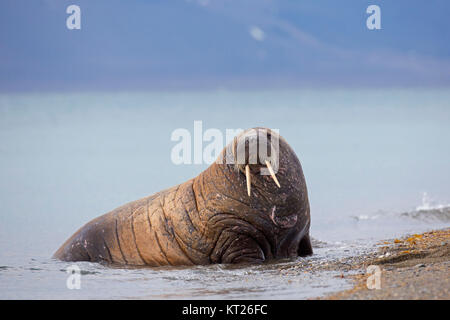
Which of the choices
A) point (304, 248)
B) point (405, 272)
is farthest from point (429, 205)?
point (405, 272)

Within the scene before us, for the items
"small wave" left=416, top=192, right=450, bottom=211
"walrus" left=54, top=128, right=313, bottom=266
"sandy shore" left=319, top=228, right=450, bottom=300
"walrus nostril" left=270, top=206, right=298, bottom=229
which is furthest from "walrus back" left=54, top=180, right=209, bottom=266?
"small wave" left=416, top=192, right=450, bottom=211

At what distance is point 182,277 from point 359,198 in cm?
801

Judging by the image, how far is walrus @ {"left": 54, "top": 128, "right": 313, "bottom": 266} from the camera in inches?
341

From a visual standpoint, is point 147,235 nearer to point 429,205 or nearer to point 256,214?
point 256,214

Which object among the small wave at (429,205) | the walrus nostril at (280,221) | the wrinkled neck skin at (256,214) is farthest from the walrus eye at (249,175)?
the small wave at (429,205)

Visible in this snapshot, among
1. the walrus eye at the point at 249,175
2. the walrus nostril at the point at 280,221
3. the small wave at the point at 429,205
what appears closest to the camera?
the walrus eye at the point at 249,175

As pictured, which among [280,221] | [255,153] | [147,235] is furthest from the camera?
[147,235]

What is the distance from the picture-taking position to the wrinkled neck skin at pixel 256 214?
28.5ft

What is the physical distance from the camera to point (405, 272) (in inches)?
260

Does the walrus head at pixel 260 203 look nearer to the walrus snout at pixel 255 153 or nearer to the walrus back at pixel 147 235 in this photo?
the walrus snout at pixel 255 153

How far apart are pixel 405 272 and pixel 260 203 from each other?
2.44 meters

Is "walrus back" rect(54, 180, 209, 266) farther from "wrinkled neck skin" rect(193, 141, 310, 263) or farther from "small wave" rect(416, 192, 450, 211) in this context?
"small wave" rect(416, 192, 450, 211)
